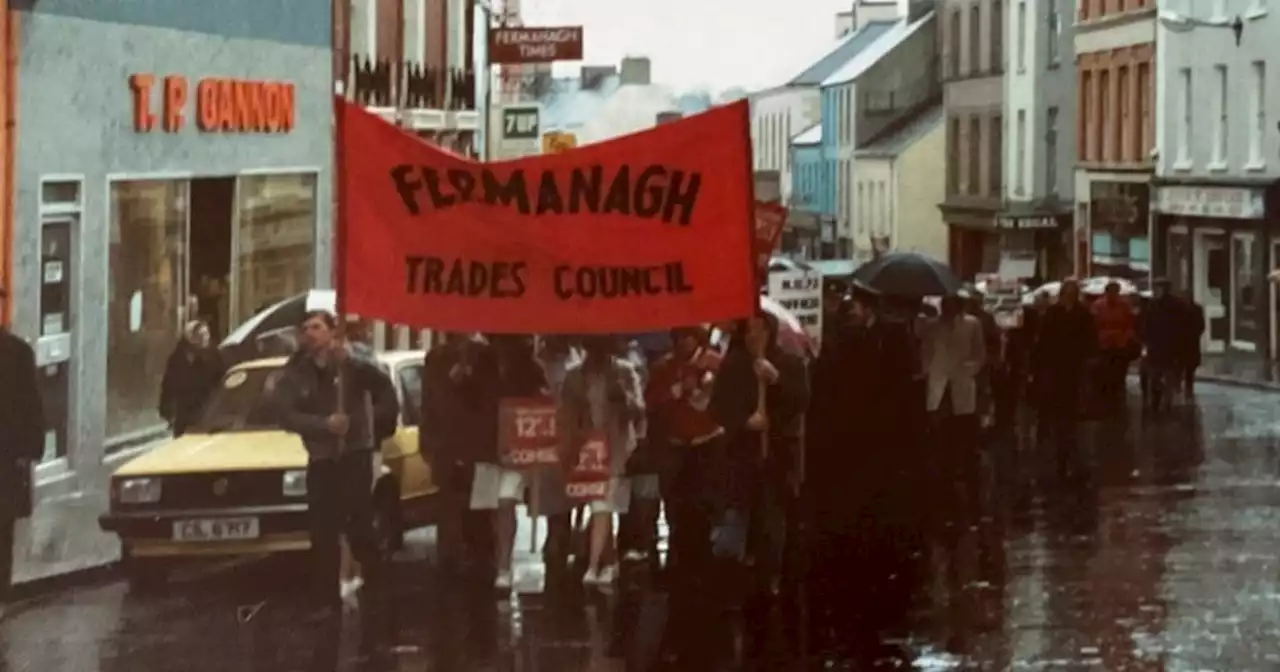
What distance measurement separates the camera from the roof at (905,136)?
45.5 m

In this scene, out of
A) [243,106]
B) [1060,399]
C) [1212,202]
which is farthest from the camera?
[1212,202]

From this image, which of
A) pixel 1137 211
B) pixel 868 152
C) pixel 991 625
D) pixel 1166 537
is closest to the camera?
pixel 991 625

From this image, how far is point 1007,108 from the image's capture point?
4256 centimetres

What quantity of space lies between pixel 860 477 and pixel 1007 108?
26.9m

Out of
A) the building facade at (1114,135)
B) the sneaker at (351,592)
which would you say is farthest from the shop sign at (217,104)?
the building facade at (1114,135)

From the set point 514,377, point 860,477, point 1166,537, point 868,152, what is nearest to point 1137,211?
point 868,152

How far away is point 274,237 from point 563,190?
4.32 meters

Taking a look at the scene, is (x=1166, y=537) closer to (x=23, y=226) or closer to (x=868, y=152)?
(x=23, y=226)

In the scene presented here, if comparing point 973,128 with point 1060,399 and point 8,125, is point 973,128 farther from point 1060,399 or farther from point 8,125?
point 8,125

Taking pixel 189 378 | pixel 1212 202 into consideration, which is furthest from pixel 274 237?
pixel 1212 202

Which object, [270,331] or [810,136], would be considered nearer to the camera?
[270,331]

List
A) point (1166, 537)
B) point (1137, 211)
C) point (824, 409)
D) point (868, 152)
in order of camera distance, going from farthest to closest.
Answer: point (868, 152)
point (1137, 211)
point (824, 409)
point (1166, 537)

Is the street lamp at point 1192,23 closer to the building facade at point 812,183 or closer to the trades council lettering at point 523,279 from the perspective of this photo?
the building facade at point 812,183

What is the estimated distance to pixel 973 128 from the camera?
44.1 meters
